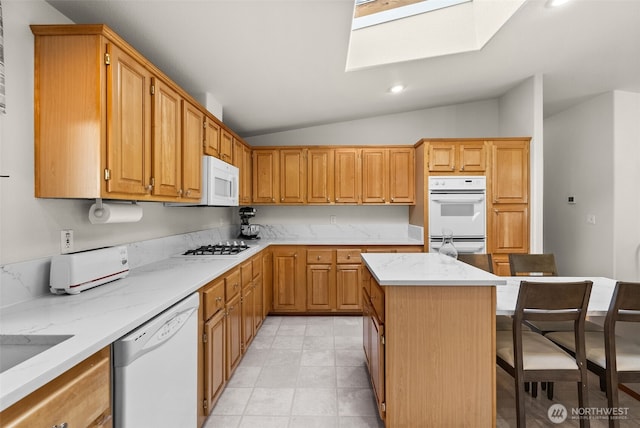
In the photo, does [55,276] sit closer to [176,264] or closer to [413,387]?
[176,264]

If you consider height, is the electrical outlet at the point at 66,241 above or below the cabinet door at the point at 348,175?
below

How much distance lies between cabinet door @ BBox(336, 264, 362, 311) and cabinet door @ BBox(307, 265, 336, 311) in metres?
0.07

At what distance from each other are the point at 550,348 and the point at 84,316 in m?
2.26

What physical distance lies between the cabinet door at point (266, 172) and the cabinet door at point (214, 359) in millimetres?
2262

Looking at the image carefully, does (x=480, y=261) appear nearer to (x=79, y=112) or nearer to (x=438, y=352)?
(x=438, y=352)

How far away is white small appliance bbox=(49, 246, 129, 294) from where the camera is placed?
1.39m

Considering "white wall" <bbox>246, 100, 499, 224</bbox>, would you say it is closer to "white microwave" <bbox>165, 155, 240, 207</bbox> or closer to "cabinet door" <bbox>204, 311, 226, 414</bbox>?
"white microwave" <bbox>165, 155, 240, 207</bbox>

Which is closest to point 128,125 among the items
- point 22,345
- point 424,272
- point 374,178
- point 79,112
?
point 79,112

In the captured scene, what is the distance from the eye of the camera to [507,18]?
2441 millimetres

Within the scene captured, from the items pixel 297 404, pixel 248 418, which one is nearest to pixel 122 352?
pixel 248 418

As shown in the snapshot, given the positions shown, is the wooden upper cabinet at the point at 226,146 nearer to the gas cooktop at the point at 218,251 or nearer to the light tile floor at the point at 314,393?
the gas cooktop at the point at 218,251

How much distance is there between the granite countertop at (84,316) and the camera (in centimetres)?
76

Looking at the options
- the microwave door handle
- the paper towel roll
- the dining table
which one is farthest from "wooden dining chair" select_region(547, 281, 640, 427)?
the paper towel roll

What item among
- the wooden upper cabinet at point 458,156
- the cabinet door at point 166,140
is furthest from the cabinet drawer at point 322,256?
the cabinet door at point 166,140
